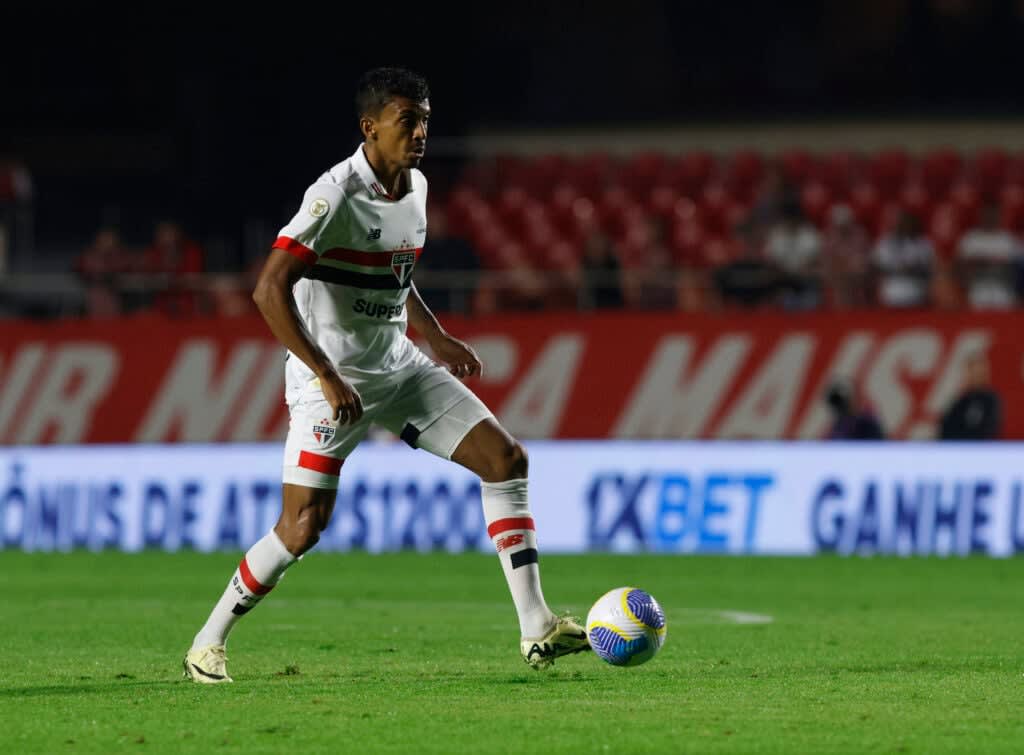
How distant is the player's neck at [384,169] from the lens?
7875mm

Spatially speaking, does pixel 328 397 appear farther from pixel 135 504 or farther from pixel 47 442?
pixel 47 442

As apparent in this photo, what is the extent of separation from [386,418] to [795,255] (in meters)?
12.2

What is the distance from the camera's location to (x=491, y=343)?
19953 mm

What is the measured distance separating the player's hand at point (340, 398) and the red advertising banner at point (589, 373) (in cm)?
1205

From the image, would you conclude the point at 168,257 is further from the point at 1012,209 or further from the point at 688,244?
the point at 1012,209

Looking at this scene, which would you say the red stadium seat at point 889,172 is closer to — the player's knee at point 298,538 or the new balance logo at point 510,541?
the new balance logo at point 510,541

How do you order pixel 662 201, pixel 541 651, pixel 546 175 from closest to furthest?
1. pixel 541 651
2. pixel 662 201
3. pixel 546 175

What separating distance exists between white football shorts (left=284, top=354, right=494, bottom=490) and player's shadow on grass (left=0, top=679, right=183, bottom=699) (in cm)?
95

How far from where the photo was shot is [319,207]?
7645 mm

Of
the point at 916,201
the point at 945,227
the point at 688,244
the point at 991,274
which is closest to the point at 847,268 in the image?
the point at 991,274

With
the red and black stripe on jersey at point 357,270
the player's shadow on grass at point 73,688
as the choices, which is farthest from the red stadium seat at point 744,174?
the player's shadow on grass at point 73,688

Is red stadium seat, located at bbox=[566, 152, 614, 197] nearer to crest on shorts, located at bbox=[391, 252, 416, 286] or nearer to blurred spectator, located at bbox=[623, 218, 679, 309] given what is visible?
blurred spectator, located at bbox=[623, 218, 679, 309]

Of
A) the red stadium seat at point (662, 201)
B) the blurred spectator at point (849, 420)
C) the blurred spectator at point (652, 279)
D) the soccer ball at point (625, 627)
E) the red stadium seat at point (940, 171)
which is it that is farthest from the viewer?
the red stadium seat at point (940, 171)

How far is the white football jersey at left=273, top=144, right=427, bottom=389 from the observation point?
7.79 metres
